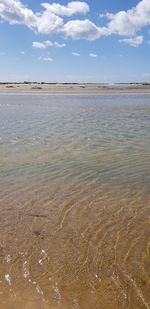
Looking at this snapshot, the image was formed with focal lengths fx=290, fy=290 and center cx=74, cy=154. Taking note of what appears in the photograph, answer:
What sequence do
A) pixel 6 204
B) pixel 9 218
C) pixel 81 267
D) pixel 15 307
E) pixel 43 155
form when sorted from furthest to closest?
1. pixel 43 155
2. pixel 6 204
3. pixel 9 218
4. pixel 81 267
5. pixel 15 307

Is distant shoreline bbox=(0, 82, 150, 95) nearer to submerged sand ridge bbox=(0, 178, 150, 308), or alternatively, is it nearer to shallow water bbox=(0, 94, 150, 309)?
shallow water bbox=(0, 94, 150, 309)

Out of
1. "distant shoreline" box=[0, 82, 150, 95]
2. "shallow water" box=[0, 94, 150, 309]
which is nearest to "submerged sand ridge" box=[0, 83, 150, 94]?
"distant shoreline" box=[0, 82, 150, 95]

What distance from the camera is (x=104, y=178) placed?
688 cm

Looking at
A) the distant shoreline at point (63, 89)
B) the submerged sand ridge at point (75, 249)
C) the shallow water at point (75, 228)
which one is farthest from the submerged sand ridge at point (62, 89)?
the submerged sand ridge at point (75, 249)

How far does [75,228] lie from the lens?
15.3 feet

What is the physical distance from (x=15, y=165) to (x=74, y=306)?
528 cm

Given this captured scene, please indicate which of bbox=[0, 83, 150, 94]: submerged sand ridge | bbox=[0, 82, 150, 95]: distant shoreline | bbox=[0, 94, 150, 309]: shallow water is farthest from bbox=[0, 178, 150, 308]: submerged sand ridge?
bbox=[0, 83, 150, 94]: submerged sand ridge

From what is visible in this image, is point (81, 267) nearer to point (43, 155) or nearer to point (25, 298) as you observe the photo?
point (25, 298)

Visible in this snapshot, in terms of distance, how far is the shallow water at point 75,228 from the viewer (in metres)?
3.27

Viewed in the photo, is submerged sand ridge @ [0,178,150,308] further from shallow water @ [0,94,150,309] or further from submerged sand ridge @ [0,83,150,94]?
submerged sand ridge @ [0,83,150,94]

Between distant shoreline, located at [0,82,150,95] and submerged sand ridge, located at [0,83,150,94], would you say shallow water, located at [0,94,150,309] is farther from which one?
submerged sand ridge, located at [0,83,150,94]

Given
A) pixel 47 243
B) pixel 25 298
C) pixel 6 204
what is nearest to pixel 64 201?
pixel 6 204

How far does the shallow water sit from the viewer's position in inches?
129

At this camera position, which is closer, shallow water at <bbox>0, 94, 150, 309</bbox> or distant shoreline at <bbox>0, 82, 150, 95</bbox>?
shallow water at <bbox>0, 94, 150, 309</bbox>
